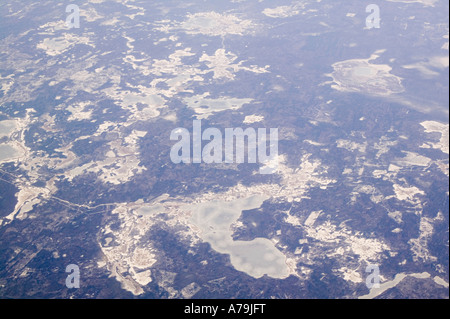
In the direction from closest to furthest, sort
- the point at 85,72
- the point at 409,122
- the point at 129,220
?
the point at 129,220 → the point at 409,122 → the point at 85,72

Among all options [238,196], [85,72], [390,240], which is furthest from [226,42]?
[390,240]

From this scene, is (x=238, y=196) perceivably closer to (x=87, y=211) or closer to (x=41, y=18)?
(x=87, y=211)

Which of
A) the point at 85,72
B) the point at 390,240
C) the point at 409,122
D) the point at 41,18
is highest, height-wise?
the point at 41,18

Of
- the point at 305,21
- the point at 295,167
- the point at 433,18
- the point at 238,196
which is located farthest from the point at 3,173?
the point at 433,18

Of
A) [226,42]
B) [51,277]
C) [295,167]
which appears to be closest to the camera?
[51,277]

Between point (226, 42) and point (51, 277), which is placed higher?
point (226, 42)

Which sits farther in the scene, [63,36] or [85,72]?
[63,36]
